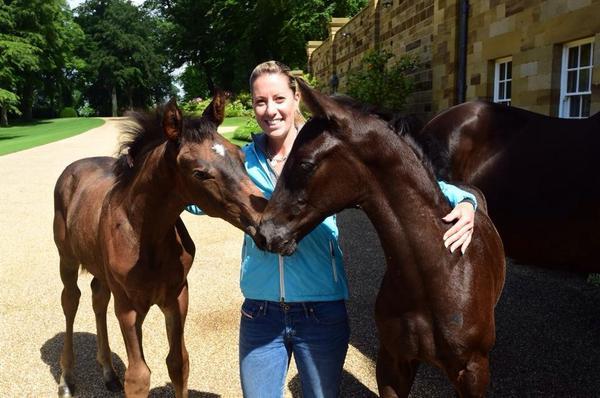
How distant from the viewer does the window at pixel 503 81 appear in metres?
7.70

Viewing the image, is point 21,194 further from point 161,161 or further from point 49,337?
point 161,161

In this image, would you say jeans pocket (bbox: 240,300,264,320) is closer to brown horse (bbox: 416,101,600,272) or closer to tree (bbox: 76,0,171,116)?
brown horse (bbox: 416,101,600,272)

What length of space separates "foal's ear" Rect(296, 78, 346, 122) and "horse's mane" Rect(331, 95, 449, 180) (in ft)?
0.27

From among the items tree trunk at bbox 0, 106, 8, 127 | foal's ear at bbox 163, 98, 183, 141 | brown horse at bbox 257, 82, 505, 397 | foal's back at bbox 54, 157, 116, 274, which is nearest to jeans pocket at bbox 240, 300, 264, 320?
brown horse at bbox 257, 82, 505, 397

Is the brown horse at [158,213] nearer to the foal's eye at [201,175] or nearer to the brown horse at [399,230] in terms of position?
the foal's eye at [201,175]

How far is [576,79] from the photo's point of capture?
6.15 meters

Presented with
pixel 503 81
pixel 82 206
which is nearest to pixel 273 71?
pixel 82 206

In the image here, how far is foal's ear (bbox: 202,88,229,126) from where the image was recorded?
94.1 inches

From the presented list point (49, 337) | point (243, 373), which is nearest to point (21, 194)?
point (49, 337)

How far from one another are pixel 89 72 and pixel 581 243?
181ft

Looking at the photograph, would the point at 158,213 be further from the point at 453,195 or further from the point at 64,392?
the point at 64,392

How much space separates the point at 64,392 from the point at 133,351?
129 centimetres

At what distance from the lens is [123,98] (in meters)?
55.5

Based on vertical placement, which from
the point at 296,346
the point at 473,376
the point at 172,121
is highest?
the point at 172,121
